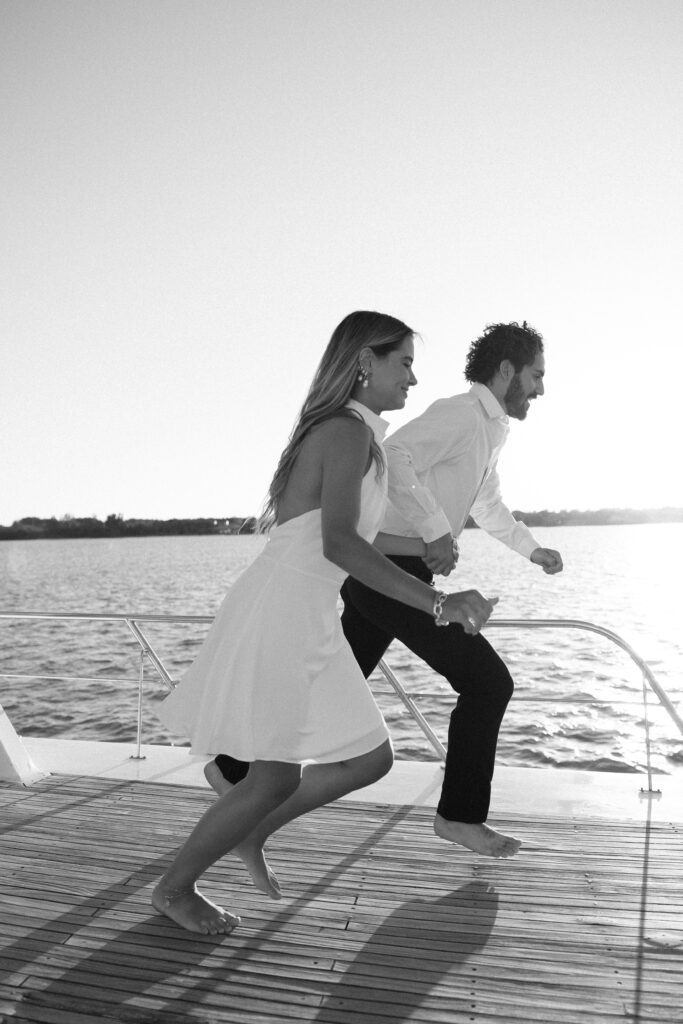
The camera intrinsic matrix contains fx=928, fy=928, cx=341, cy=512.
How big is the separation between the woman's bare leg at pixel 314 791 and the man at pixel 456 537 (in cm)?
39

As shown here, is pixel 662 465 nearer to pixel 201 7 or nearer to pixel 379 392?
pixel 201 7

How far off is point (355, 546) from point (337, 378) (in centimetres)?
47

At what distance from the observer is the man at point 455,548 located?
8.63 feet

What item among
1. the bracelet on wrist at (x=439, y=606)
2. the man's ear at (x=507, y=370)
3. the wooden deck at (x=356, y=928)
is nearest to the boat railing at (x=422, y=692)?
the wooden deck at (x=356, y=928)

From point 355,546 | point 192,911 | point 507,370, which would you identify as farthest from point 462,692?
point 507,370

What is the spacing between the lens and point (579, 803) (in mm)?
3516

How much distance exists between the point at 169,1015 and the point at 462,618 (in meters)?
1.02

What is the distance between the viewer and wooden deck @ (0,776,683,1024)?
1.95 m

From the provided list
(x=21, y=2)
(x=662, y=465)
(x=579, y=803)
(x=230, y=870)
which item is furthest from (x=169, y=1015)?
(x=662, y=465)

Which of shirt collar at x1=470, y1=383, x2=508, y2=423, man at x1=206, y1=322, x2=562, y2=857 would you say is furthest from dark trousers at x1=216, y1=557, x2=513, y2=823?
shirt collar at x1=470, y1=383, x2=508, y2=423

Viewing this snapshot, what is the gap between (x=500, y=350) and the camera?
306cm

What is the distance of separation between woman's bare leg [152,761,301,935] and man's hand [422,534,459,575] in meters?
0.80

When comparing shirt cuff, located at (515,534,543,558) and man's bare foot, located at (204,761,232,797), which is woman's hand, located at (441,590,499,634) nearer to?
man's bare foot, located at (204,761,232,797)

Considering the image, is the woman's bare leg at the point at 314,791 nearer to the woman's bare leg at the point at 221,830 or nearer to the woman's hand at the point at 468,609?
the woman's bare leg at the point at 221,830
